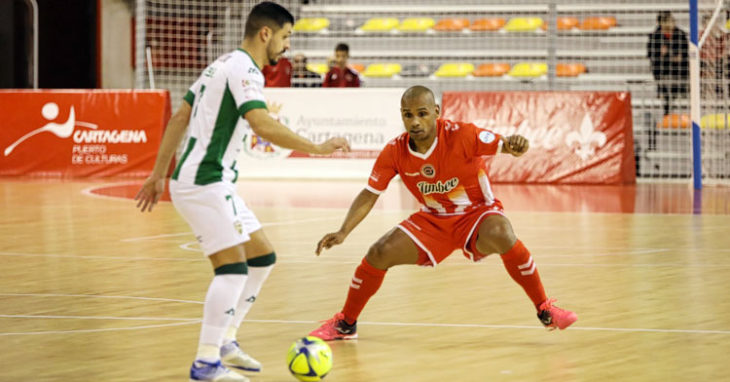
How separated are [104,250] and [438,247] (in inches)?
186

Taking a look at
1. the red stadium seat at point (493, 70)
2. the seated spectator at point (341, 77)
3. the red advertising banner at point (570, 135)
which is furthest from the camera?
the red stadium seat at point (493, 70)

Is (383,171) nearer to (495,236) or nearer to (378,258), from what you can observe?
(378,258)

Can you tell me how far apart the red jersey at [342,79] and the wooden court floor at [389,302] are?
656 centimetres

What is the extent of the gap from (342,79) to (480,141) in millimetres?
13611

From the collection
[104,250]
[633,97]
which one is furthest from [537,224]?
[633,97]

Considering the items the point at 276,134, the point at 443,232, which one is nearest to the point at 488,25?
the point at 443,232

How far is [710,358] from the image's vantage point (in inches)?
213

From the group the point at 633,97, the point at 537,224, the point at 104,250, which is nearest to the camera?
the point at 104,250

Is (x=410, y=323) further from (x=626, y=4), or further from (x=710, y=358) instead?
(x=626, y=4)

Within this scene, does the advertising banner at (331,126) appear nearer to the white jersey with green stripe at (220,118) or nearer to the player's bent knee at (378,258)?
the player's bent knee at (378,258)

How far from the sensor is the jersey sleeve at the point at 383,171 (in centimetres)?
629

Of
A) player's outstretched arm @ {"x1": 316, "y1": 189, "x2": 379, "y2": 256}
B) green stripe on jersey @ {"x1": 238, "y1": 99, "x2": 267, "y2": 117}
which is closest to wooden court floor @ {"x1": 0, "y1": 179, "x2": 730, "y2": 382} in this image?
player's outstretched arm @ {"x1": 316, "y1": 189, "x2": 379, "y2": 256}

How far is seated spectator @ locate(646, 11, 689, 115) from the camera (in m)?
19.5

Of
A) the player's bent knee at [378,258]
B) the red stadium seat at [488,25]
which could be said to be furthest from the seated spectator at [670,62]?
the player's bent knee at [378,258]
